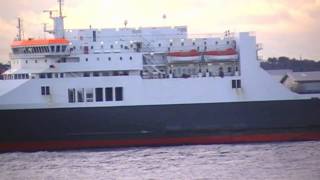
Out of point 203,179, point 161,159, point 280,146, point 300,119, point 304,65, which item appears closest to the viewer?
point 203,179

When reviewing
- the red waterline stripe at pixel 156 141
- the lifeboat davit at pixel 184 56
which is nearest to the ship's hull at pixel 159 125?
the red waterline stripe at pixel 156 141

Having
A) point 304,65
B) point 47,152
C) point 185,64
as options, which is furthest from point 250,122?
point 304,65

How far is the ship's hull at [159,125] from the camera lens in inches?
1129

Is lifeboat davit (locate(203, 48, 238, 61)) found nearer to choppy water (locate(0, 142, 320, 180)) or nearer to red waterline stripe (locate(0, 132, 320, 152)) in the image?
red waterline stripe (locate(0, 132, 320, 152))

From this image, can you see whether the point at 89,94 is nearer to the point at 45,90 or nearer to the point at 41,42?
the point at 45,90

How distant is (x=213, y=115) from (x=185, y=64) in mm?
2463

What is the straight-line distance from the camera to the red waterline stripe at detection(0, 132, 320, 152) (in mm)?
28656

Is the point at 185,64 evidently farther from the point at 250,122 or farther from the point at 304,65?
the point at 304,65

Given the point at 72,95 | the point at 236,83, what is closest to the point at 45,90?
the point at 72,95

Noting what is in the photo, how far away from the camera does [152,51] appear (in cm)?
3044

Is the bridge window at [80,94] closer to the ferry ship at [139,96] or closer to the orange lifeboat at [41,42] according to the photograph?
the ferry ship at [139,96]

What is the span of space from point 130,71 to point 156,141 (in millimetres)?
3005

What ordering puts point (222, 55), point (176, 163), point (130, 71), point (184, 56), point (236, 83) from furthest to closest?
point (222, 55)
point (184, 56)
point (236, 83)
point (130, 71)
point (176, 163)

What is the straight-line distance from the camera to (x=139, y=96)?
2916cm
